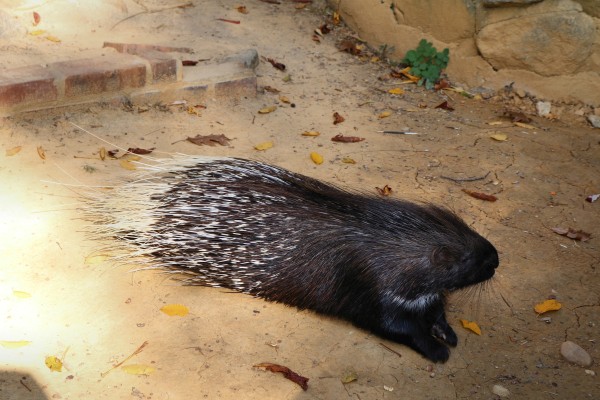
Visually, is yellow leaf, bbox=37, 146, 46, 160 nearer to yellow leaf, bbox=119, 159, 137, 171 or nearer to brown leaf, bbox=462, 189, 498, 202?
yellow leaf, bbox=119, 159, 137, 171

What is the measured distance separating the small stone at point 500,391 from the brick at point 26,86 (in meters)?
2.57

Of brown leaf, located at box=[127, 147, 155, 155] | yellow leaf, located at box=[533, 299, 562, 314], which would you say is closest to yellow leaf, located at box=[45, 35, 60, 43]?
brown leaf, located at box=[127, 147, 155, 155]

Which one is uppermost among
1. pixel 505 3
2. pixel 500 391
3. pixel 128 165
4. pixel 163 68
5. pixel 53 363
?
pixel 505 3

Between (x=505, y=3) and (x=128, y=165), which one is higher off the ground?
(x=505, y=3)

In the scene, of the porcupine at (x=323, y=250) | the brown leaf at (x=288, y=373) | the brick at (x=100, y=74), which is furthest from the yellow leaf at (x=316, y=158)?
the brown leaf at (x=288, y=373)

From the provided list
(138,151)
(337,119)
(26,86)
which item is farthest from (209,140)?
(26,86)

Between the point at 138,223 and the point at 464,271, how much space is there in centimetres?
124

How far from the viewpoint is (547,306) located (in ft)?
9.61

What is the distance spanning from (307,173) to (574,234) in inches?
50.4

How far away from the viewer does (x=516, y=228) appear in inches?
135

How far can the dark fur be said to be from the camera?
2727 mm

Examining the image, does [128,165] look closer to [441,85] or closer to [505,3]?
[441,85]

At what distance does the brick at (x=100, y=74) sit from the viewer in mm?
3836

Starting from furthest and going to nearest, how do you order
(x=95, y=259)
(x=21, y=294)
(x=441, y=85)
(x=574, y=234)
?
(x=441, y=85), (x=574, y=234), (x=95, y=259), (x=21, y=294)
